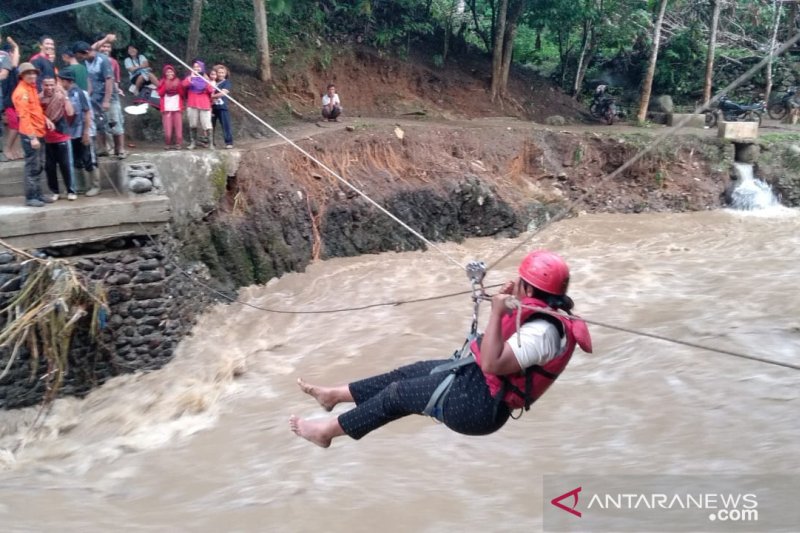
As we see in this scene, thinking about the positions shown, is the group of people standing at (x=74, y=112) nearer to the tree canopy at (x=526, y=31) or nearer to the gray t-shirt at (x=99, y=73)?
the gray t-shirt at (x=99, y=73)

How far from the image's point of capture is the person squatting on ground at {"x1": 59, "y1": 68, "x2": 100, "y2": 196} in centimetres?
771

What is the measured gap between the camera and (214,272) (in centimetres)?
898

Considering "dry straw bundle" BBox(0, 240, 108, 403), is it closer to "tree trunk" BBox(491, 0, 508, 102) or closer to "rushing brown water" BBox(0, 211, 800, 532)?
"rushing brown water" BBox(0, 211, 800, 532)

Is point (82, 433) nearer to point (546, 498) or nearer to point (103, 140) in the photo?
point (103, 140)

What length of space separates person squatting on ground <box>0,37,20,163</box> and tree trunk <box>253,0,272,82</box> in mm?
4168

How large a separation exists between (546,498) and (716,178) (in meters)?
9.75

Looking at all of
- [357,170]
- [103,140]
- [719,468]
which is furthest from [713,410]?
[103,140]

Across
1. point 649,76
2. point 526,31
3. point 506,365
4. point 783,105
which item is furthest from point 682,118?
point 506,365

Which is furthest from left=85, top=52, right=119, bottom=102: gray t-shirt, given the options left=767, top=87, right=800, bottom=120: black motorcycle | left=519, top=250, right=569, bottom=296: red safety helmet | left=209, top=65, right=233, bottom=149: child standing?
left=767, top=87, right=800, bottom=120: black motorcycle

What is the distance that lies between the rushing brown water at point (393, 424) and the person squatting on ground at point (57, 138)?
80.8 inches

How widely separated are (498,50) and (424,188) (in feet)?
16.8

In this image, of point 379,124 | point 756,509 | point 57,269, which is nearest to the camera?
point 756,509

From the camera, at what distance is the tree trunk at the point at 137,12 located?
12.2 m

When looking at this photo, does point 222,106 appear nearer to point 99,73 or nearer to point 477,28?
point 99,73
